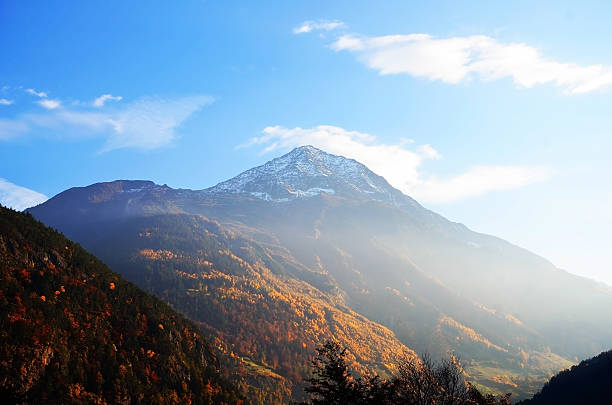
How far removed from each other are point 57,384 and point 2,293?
35.3 m

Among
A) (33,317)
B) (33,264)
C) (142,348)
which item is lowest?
(142,348)

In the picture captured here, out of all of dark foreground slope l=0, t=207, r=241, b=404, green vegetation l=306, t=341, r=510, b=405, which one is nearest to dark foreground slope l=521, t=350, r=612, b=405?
dark foreground slope l=0, t=207, r=241, b=404

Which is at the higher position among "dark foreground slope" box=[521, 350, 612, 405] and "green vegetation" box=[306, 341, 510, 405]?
"green vegetation" box=[306, 341, 510, 405]

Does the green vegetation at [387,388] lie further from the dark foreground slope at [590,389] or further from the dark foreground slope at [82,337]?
the dark foreground slope at [590,389]

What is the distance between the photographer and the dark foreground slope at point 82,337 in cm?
12045

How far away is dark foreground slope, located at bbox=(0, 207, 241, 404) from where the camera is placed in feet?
395

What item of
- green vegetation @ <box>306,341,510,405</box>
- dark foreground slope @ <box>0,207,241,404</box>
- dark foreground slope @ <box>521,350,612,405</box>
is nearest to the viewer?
green vegetation @ <box>306,341,510,405</box>

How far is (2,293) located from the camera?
131m

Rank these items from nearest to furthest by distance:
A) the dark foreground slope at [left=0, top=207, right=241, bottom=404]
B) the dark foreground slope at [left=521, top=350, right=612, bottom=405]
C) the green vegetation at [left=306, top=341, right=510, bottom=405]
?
the green vegetation at [left=306, top=341, right=510, bottom=405] < the dark foreground slope at [left=0, top=207, right=241, bottom=404] < the dark foreground slope at [left=521, top=350, right=612, bottom=405]

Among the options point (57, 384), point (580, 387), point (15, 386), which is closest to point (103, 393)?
point (57, 384)

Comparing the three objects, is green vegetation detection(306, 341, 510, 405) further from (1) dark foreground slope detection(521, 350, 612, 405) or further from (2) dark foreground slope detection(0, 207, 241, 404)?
(1) dark foreground slope detection(521, 350, 612, 405)

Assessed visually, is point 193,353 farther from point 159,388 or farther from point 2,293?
point 2,293

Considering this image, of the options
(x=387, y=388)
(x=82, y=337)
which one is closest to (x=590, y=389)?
(x=387, y=388)

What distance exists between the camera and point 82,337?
468ft
